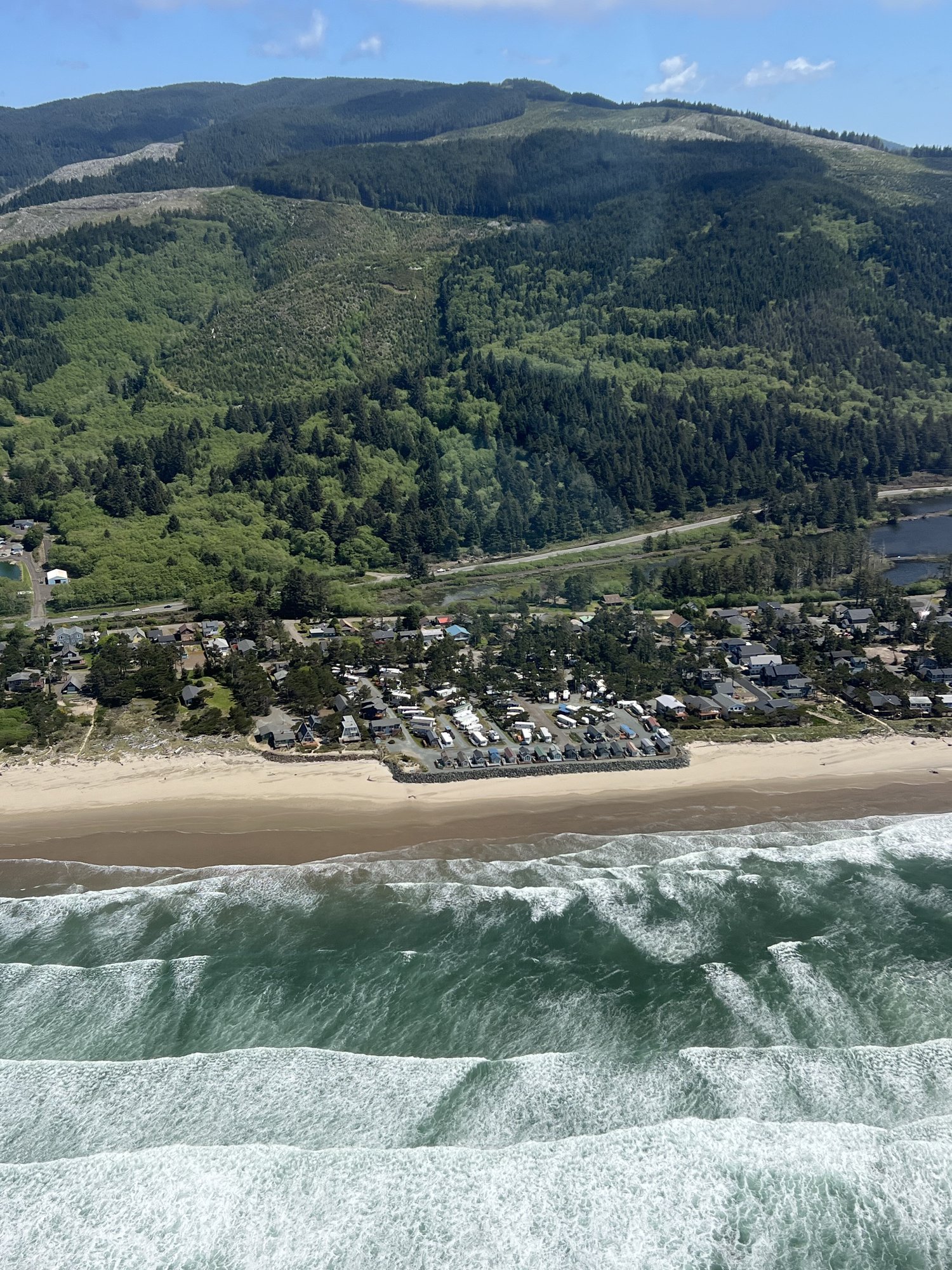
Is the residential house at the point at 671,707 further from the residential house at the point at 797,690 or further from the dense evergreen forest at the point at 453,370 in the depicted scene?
the dense evergreen forest at the point at 453,370

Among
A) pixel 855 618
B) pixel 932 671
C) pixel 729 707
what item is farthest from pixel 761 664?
pixel 855 618

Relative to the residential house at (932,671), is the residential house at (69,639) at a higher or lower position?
higher

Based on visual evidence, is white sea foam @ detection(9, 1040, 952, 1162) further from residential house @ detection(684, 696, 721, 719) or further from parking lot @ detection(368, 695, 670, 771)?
residential house @ detection(684, 696, 721, 719)

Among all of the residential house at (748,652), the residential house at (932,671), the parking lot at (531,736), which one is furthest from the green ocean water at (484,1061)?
the residential house at (748,652)

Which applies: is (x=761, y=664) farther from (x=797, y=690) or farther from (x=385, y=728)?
(x=385, y=728)

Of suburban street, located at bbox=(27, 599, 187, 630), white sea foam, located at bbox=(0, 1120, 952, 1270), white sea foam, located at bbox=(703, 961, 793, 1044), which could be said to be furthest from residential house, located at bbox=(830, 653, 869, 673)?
suburban street, located at bbox=(27, 599, 187, 630)

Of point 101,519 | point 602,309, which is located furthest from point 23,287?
point 602,309

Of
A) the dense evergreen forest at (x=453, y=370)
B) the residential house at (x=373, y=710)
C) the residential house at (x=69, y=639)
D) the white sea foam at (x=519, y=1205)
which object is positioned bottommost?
the white sea foam at (x=519, y=1205)
